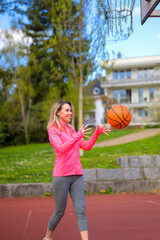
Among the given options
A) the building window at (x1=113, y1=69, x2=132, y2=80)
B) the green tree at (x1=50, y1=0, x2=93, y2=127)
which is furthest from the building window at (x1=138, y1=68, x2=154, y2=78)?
the green tree at (x1=50, y1=0, x2=93, y2=127)

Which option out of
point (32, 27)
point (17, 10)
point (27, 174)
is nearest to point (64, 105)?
point (27, 174)

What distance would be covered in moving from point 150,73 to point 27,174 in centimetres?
3629

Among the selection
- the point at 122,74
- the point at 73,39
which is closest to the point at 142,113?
the point at 122,74

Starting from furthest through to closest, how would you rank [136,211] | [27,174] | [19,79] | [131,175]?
[19,79] < [27,174] < [131,175] < [136,211]

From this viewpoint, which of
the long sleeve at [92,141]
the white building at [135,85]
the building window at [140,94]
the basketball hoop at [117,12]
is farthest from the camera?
the building window at [140,94]

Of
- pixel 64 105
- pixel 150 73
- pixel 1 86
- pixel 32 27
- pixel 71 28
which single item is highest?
pixel 32 27

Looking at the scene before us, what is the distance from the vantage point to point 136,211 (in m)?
6.30

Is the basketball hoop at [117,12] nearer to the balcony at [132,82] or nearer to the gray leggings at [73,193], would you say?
the gray leggings at [73,193]

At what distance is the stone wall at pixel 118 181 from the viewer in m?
8.34

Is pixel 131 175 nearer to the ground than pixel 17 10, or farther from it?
nearer to the ground

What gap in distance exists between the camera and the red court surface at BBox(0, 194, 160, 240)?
4.64 m

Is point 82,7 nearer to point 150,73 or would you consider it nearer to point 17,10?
point 17,10

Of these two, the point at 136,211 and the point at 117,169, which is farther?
the point at 117,169

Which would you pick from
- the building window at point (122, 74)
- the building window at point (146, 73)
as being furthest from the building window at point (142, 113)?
the building window at point (122, 74)
